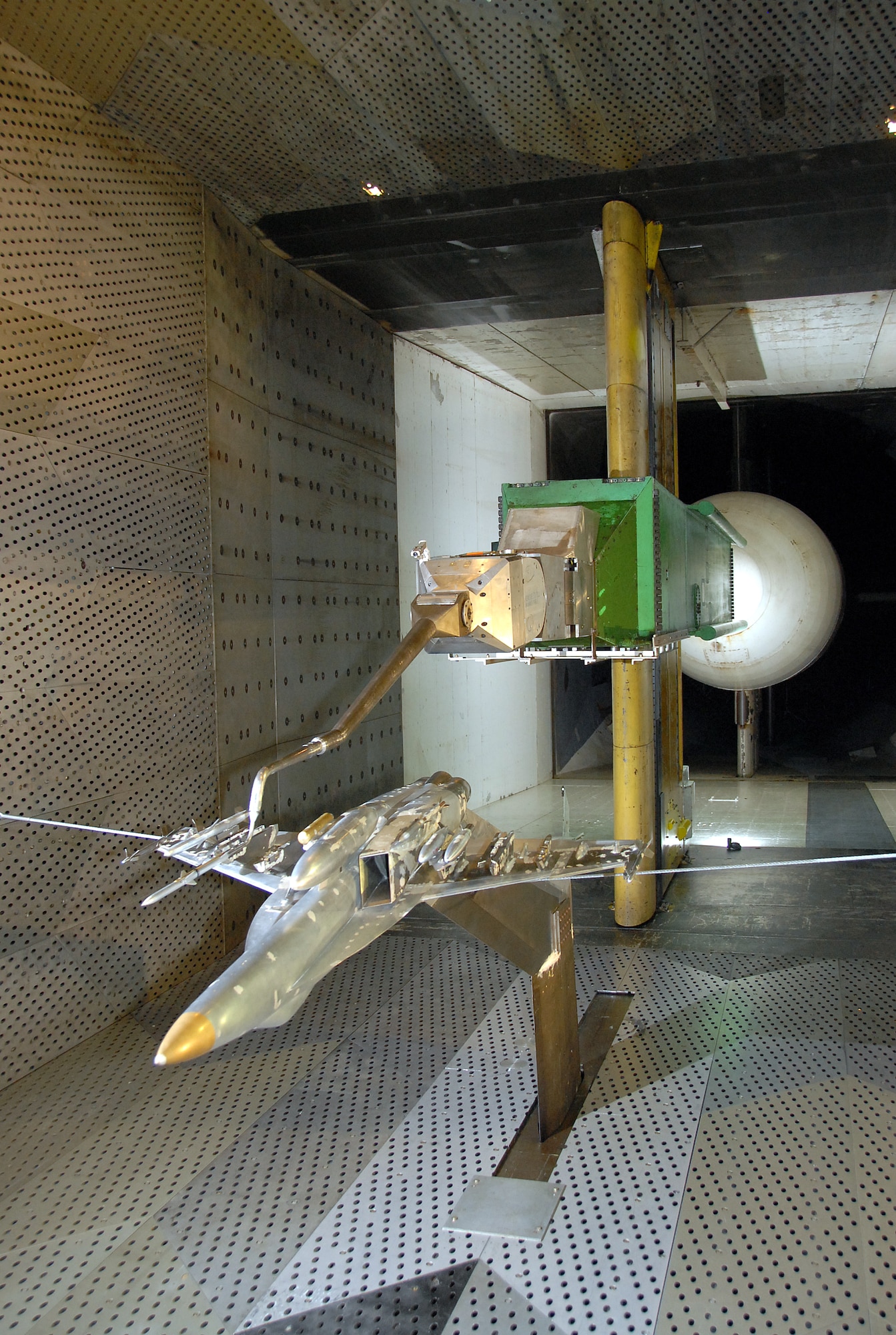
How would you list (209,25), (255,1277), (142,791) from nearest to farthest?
(255,1277) → (209,25) → (142,791)

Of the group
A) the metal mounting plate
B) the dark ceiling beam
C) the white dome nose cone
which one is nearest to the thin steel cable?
the metal mounting plate

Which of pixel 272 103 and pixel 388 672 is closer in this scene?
pixel 388 672

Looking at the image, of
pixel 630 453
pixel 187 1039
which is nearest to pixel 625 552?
pixel 630 453

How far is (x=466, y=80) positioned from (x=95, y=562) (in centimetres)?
295

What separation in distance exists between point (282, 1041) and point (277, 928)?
2393 mm

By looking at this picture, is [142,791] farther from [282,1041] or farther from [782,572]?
[782,572]

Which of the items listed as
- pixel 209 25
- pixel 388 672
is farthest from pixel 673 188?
pixel 388 672

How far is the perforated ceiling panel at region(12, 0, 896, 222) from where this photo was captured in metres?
4.05

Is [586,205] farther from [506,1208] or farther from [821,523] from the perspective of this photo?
[821,523]

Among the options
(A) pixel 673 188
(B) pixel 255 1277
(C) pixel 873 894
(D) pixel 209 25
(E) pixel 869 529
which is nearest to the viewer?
(B) pixel 255 1277

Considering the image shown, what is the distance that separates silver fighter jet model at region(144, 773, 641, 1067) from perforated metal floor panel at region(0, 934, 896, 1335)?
0.88 m

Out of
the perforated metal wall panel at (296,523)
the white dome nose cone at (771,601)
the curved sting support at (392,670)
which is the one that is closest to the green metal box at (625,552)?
the curved sting support at (392,670)

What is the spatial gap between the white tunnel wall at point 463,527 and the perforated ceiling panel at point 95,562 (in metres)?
3.12

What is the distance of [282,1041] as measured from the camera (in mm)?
4582
